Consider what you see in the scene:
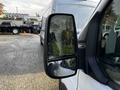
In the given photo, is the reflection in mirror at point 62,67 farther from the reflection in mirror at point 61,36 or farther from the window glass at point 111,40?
the window glass at point 111,40

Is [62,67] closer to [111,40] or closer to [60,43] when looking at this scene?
[60,43]

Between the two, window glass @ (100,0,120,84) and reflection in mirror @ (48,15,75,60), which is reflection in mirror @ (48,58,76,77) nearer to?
reflection in mirror @ (48,15,75,60)

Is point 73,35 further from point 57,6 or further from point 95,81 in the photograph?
point 57,6

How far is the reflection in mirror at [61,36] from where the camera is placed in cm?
177

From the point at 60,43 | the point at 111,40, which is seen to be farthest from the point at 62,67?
the point at 111,40

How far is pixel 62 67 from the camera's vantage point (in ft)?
6.31

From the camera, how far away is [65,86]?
8.35ft

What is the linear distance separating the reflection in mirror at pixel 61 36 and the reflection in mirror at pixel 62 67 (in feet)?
0.23

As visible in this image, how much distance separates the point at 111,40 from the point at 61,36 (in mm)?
319

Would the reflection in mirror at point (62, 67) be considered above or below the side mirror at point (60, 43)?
below

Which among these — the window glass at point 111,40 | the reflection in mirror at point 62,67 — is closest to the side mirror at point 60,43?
the reflection in mirror at point 62,67

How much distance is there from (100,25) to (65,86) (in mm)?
890

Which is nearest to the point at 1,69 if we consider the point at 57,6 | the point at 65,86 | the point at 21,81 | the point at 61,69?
the point at 21,81

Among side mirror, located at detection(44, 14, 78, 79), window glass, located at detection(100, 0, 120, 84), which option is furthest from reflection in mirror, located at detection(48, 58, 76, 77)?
window glass, located at detection(100, 0, 120, 84)
